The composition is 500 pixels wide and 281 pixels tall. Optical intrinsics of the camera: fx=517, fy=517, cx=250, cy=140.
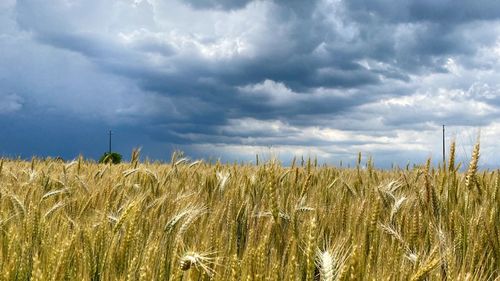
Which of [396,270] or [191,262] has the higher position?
[191,262]

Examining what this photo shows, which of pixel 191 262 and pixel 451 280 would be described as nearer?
pixel 191 262

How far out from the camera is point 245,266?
1603 mm

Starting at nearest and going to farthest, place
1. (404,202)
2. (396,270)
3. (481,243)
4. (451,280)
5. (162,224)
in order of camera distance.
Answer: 1. (451,280)
2. (396,270)
3. (481,243)
4. (162,224)
5. (404,202)

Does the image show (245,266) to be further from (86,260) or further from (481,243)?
(481,243)

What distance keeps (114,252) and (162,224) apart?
2.15 ft

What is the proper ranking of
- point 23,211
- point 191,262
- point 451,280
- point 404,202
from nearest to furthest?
point 191,262 < point 451,280 < point 23,211 < point 404,202

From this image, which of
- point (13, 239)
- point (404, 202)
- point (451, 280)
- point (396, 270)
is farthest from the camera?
point (404, 202)

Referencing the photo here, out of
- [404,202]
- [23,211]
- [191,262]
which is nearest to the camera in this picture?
[191,262]

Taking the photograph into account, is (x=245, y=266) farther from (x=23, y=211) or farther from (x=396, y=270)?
(x=23, y=211)

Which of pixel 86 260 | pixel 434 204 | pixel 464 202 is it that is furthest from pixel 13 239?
pixel 464 202

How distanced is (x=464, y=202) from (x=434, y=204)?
7.7 inches

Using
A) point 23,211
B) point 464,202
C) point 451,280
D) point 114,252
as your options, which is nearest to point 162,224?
point 114,252

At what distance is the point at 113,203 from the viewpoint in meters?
3.28

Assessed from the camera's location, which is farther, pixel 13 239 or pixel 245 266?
pixel 13 239
